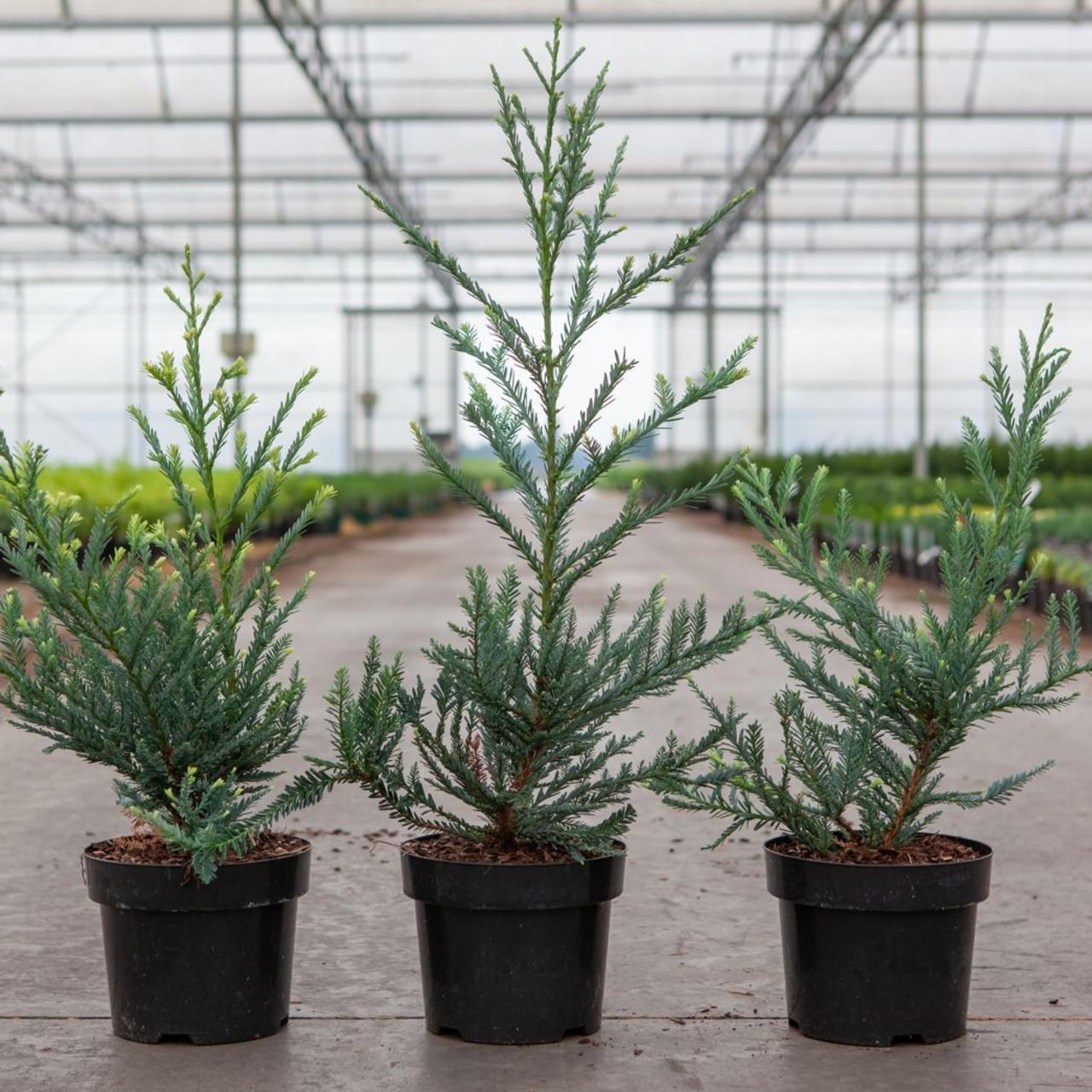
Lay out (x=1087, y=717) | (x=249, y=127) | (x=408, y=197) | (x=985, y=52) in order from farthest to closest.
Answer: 1. (x=408, y=197)
2. (x=249, y=127)
3. (x=985, y=52)
4. (x=1087, y=717)

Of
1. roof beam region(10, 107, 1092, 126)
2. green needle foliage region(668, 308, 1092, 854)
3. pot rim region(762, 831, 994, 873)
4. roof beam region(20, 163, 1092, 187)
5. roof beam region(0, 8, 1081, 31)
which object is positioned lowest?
pot rim region(762, 831, 994, 873)

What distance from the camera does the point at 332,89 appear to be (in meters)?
20.3

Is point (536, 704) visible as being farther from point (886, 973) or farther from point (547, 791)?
point (886, 973)

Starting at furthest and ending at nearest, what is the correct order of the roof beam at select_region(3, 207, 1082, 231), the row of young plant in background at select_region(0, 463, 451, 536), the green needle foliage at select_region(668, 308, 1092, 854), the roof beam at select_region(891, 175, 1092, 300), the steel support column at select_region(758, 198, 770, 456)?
the steel support column at select_region(758, 198, 770, 456) < the roof beam at select_region(3, 207, 1082, 231) < the roof beam at select_region(891, 175, 1092, 300) < the row of young plant in background at select_region(0, 463, 451, 536) < the green needle foliage at select_region(668, 308, 1092, 854)

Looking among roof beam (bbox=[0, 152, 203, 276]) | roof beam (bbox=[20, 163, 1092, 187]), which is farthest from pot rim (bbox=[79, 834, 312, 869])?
roof beam (bbox=[0, 152, 203, 276])

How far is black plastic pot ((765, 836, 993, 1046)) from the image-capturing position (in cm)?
291

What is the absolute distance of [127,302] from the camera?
37.8 metres

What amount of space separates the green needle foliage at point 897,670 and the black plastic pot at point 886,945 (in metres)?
0.12

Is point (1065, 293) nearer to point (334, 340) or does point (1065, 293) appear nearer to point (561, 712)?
point (334, 340)

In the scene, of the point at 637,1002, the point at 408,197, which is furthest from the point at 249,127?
the point at 637,1002

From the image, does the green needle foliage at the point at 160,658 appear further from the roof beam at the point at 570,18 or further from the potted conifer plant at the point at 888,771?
the roof beam at the point at 570,18

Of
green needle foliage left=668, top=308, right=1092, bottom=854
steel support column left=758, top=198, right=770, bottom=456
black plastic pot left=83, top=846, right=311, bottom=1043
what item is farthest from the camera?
steel support column left=758, top=198, right=770, bottom=456

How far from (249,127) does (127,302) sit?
1341cm

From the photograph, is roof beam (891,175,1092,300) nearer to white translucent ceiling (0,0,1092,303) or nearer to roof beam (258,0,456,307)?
white translucent ceiling (0,0,1092,303)
